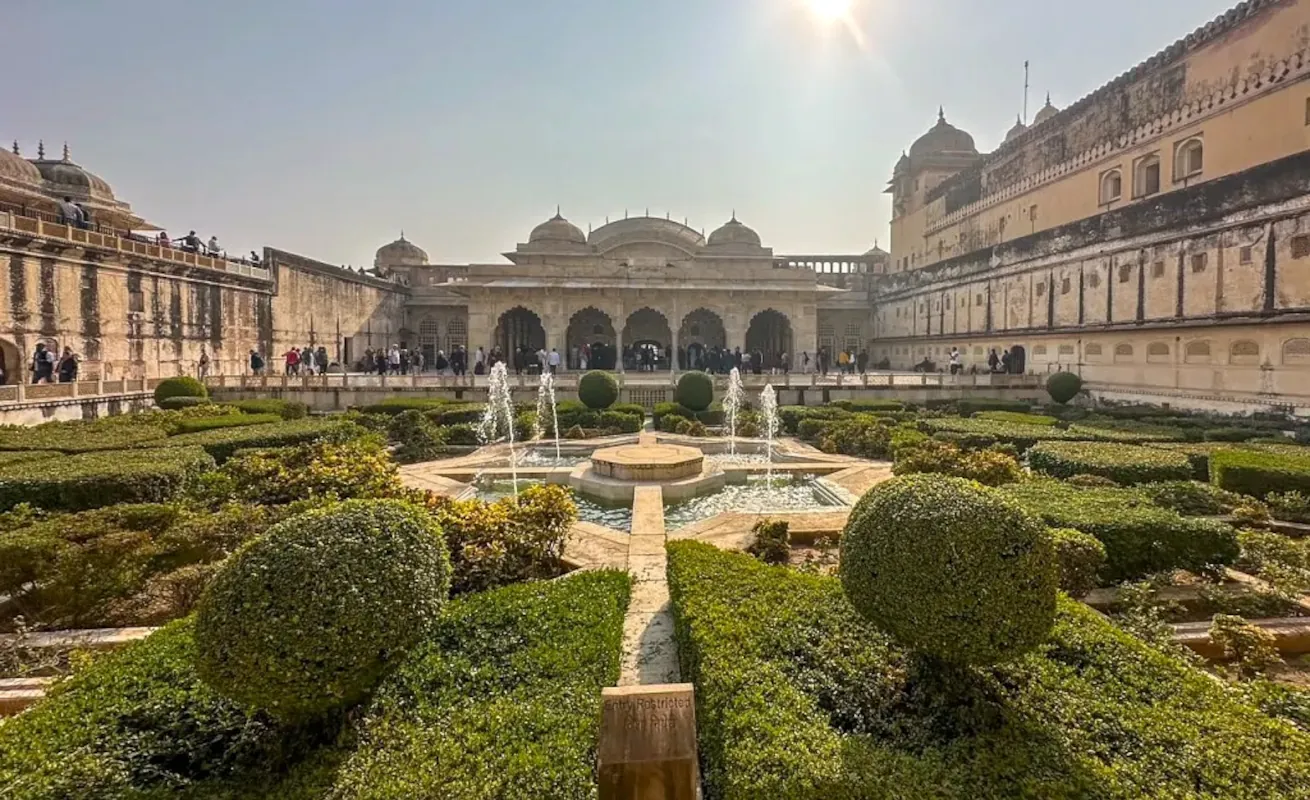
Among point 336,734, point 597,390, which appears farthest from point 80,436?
point 336,734

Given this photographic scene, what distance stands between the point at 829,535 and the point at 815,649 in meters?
3.55

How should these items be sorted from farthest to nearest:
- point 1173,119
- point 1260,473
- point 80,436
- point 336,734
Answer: point 1173,119
point 80,436
point 1260,473
point 336,734

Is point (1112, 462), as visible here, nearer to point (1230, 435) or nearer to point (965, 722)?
point (1230, 435)

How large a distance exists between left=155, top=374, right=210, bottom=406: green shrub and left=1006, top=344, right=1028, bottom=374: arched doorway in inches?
1065

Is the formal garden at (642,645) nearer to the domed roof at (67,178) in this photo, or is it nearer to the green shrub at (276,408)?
the green shrub at (276,408)

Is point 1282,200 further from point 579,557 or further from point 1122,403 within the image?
point 579,557

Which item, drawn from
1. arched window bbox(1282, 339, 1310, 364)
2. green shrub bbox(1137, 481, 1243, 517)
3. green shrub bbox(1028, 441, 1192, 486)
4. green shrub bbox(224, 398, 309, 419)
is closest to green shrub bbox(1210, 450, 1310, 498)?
green shrub bbox(1028, 441, 1192, 486)

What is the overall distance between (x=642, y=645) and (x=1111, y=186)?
96.9 feet

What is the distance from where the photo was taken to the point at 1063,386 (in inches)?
779

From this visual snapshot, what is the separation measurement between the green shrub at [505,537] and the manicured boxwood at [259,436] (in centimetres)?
594

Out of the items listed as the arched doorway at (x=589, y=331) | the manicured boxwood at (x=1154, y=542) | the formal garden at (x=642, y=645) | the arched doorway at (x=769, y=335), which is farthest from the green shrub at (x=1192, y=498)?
the arched doorway at (x=589, y=331)

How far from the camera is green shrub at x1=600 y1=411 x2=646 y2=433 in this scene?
1603 centimetres

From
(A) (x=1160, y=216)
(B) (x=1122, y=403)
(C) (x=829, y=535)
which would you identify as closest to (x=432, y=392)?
(C) (x=829, y=535)

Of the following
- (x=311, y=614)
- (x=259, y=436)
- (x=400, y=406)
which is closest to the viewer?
(x=311, y=614)
